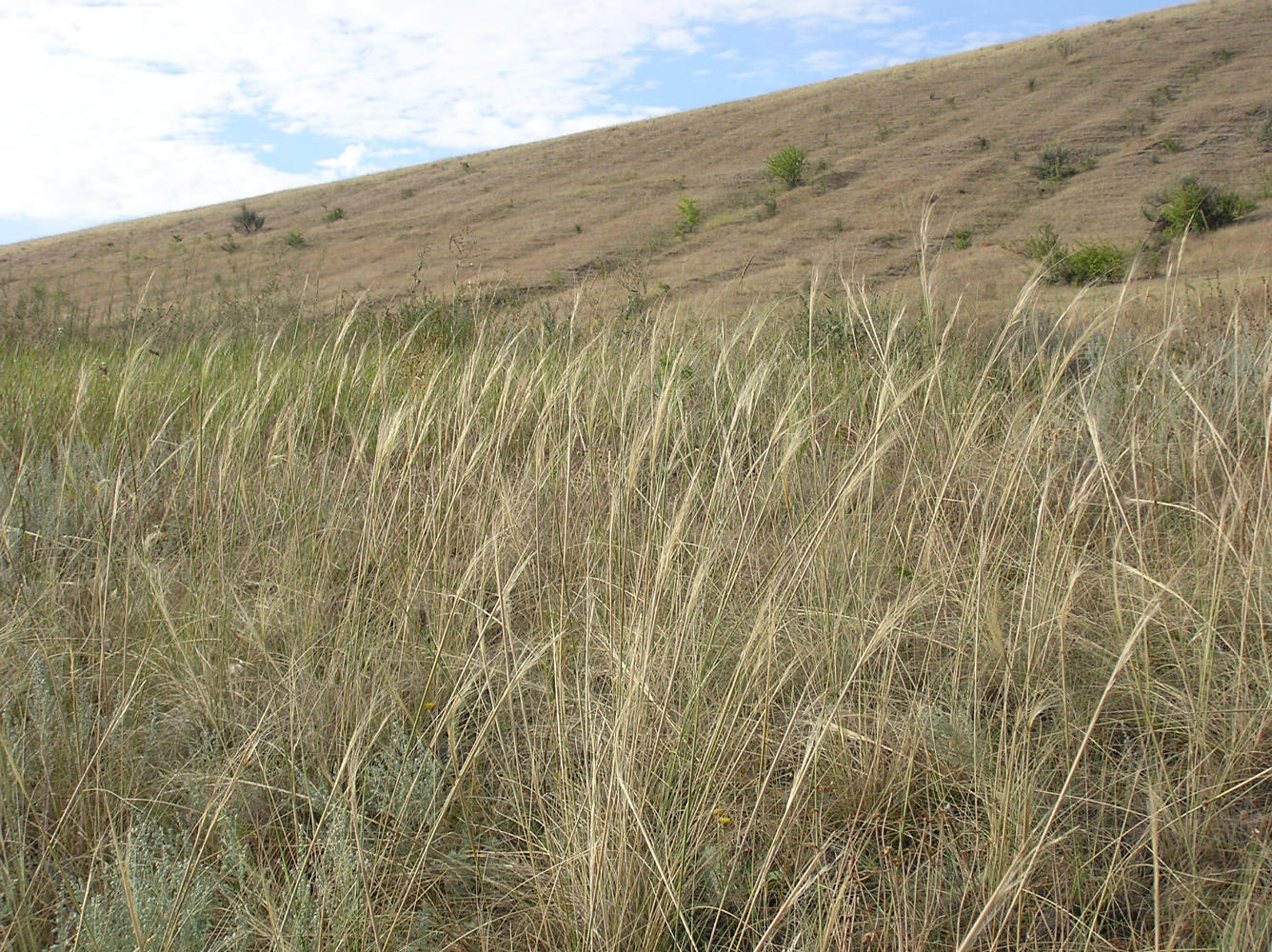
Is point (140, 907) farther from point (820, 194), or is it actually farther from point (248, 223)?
point (248, 223)

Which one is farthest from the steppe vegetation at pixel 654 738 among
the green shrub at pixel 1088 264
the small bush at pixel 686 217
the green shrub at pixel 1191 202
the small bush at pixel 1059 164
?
the small bush at pixel 1059 164

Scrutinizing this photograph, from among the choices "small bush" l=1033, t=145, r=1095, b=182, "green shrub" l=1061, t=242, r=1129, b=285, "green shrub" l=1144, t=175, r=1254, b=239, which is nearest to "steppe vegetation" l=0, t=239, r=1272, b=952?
"green shrub" l=1061, t=242, r=1129, b=285

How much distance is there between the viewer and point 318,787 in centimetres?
147

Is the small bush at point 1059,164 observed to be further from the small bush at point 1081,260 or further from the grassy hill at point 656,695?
the grassy hill at point 656,695

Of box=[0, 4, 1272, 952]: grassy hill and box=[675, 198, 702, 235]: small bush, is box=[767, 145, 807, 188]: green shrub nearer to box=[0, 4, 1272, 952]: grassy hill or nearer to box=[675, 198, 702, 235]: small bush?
box=[675, 198, 702, 235]: small bush

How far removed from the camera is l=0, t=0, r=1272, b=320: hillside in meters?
13.5

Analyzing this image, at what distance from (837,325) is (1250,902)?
371 centimetres

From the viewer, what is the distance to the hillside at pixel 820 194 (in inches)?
530

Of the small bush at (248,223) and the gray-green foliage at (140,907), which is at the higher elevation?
the small bush at (248,223)

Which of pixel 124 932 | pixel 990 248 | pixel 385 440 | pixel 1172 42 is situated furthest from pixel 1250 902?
pixel 1172 42

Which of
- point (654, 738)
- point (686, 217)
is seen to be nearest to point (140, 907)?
point (654, 738)

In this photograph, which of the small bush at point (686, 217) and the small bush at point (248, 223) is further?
the small bush at point (248, 223)

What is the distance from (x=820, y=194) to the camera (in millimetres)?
20062

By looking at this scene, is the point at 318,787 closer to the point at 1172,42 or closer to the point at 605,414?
the point at 605,414
